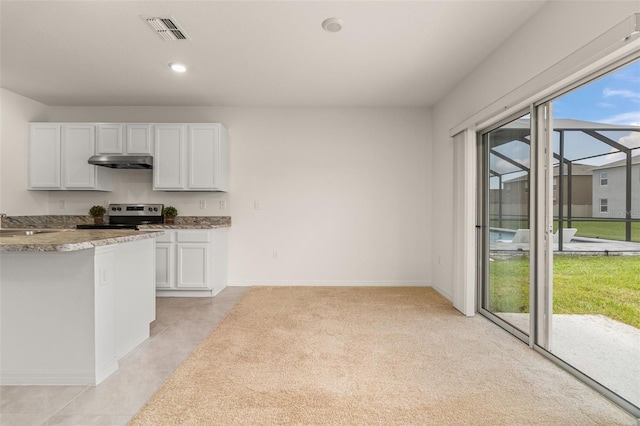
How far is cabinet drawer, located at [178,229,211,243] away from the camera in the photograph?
4086 mm

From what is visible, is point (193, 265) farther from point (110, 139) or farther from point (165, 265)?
point (110, 139)

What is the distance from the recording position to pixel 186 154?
A: 170 inches

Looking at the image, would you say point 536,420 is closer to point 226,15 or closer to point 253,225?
point 226,15

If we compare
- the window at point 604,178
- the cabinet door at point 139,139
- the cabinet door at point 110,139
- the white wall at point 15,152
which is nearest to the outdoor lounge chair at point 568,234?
the window at point 604,178

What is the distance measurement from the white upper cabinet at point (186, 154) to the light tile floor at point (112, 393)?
2.13m

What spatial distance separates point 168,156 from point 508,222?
4217 mm

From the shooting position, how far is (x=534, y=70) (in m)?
2.38

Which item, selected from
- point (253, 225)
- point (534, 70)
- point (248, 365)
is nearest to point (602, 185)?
point (534, 70)

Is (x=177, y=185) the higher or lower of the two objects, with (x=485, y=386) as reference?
higher

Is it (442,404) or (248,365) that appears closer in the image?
(442,404)

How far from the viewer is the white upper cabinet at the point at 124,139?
432 cm

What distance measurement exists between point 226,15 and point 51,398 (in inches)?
114

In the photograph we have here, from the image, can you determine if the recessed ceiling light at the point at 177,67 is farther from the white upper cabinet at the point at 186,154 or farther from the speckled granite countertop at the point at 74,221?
the speckled granite countertop at the point at 74,221

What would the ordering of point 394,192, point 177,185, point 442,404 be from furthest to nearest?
point 394,192 → point 177,185 → point 442,404
